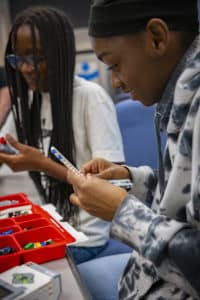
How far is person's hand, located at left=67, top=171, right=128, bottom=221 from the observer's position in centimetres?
71

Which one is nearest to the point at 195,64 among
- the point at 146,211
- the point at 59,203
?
the point at 146,211

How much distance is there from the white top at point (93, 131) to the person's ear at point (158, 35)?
683mm

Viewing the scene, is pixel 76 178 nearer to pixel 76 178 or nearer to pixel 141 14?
pixel 76 178

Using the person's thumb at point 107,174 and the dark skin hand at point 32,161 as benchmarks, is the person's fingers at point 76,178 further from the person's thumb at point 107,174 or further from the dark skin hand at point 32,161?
the dark skin hand at point 32,161

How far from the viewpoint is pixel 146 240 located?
62 cm

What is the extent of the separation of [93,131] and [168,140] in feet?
2.32

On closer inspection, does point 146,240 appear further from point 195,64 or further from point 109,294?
point 109,294

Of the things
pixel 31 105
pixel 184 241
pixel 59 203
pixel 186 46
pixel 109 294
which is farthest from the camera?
pixel 31 105

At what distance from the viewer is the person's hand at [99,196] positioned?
71 cm

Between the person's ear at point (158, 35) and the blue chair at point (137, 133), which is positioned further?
the blue chair at point (137, 133)

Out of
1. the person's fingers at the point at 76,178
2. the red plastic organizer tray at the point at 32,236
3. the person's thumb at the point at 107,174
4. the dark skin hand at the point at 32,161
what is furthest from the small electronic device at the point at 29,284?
the dark skin hand at the point at 32,161

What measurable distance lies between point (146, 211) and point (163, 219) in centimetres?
4

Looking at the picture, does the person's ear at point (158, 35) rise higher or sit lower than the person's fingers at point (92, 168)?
higher

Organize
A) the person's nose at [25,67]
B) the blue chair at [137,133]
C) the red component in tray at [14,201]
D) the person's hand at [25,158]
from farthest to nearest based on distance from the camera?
the blue chair at [137,133]
the person's nose at [25,67]
the person's hand at [25,158]
the red component in tray at [14,201]
